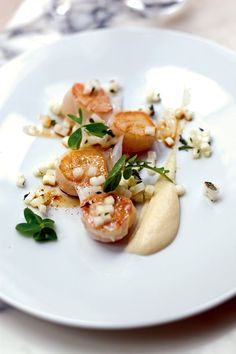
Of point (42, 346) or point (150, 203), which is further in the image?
point (150, 203)

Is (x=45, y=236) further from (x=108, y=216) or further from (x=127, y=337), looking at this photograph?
(x=127, y=337)

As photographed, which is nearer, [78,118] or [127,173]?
[127,173]

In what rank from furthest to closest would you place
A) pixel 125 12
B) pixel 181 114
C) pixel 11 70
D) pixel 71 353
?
1. pixel 125 12
2. pixel 11 70
3. pixel 181 114
4. pixel 71 353

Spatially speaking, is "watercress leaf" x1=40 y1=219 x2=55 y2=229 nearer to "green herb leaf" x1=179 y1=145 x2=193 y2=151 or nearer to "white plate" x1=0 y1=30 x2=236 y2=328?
"white plate" x1=0 y1=30 x2=236 y2=328

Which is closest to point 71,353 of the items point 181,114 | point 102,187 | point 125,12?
point 102,187

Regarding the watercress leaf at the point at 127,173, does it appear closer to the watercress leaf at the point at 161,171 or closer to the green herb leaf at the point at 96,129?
the watercress leaf at the point at 161,171

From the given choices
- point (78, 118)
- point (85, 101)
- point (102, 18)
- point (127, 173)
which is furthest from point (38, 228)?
point (102, 18)

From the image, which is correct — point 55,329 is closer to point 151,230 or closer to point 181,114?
point 151,230

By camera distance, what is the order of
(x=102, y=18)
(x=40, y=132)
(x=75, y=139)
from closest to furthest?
(x=75, y=139)
(x=40, y=132)
(x=102, y=18)
